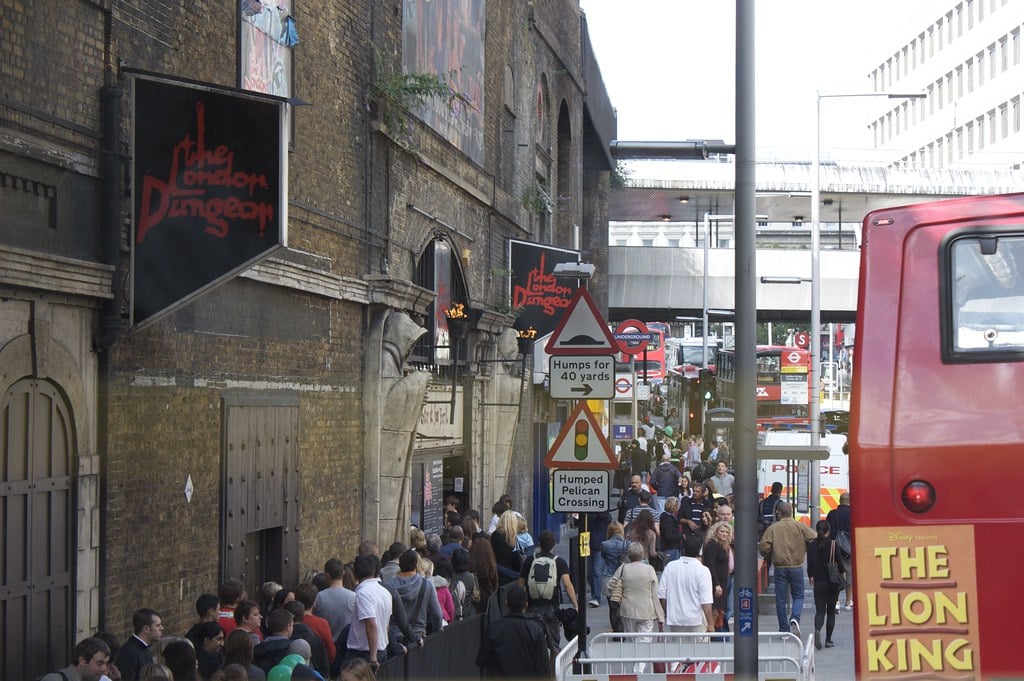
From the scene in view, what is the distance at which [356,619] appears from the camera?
12.4m

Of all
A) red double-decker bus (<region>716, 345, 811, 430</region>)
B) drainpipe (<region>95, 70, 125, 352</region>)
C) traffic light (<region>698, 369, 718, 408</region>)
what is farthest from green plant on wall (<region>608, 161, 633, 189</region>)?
drainpipe (<region>95, 70, 125, 352</region>)

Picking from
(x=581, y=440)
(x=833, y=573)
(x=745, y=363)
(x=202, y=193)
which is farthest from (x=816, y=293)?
(x=202, y=193)

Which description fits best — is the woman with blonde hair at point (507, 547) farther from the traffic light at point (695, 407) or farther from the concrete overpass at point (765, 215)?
the traffic light at point (695, 407)

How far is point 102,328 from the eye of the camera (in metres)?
11.1

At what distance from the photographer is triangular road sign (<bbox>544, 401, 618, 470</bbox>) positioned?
12320mm

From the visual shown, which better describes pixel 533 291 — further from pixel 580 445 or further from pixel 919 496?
pixel 919 496

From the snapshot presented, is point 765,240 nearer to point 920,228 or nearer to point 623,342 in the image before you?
point 623,342

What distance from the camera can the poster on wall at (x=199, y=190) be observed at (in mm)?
11203

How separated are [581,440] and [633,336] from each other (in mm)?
30329

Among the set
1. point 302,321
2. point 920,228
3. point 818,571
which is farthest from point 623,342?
point 920,228

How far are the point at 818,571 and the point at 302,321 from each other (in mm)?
7099

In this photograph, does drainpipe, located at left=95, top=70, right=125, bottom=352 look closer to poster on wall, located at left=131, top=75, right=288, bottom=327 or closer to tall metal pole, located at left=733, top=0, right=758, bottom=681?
poster on wall, located at left=131, top=75, right=288, bottom=327

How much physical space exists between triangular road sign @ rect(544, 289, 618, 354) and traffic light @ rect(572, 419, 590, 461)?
0.61 meters

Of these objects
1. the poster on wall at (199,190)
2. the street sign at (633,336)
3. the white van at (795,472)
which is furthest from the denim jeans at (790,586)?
the street sign at (633,336)
